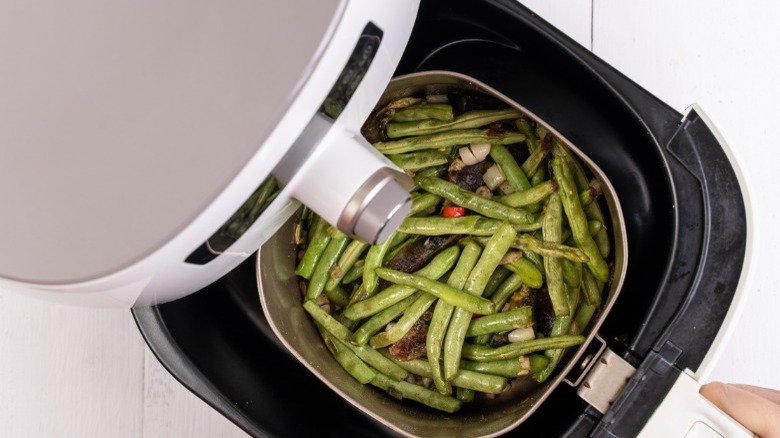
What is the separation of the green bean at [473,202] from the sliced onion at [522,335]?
0.49ft

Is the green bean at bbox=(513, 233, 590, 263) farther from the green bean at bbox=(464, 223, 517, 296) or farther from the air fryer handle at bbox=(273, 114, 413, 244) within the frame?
the air fryer handle at bbox=(273, 114, 413, 244)

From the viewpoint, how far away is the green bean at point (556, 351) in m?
0.91

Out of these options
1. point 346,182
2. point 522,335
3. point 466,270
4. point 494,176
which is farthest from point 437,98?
point 346,182

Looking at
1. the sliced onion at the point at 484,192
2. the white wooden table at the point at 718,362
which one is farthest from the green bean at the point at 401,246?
the white wooden table at the point at 718,362

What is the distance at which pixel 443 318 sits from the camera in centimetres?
95

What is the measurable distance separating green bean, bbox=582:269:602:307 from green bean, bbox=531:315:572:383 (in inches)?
1.5

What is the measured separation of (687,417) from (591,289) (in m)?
0.24

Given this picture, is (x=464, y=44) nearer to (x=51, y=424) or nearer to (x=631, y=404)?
(x=631, y=404)

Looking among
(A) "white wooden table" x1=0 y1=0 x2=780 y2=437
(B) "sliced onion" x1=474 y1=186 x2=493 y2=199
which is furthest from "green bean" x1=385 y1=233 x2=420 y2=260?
(A) "white wooden table" x1=0 y1=0 x2=780 y2=437

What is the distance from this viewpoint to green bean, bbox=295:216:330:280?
0.96m

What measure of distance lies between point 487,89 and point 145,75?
45cm

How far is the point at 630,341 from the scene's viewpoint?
77 cm

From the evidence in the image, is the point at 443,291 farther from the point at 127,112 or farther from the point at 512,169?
the point at 127,112

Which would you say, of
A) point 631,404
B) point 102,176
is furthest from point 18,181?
point 631,404
